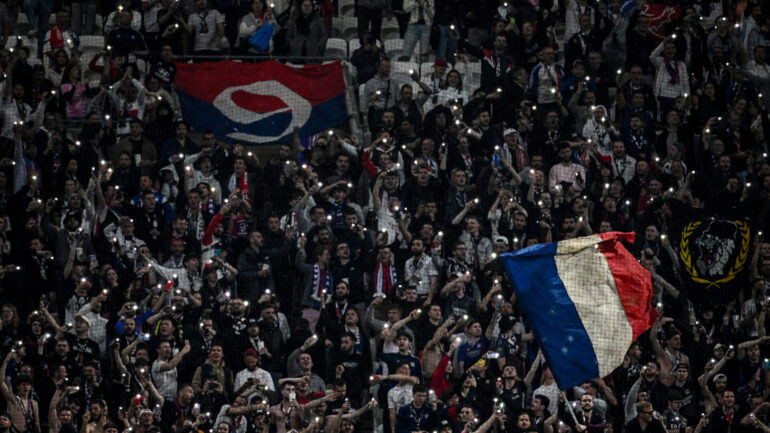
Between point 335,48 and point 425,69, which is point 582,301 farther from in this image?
point 335,48

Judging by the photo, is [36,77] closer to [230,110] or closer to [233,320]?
[230,110]

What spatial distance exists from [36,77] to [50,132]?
111cm

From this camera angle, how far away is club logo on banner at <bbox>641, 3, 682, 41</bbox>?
79.8 feet

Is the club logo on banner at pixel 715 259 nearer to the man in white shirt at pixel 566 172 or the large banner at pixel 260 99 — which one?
the man in white shirt at pixel 566 172

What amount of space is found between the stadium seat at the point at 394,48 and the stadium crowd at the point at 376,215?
0.25 metres

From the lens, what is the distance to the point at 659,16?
24.4m

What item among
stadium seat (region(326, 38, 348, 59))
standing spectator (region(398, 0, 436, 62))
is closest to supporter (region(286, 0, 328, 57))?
stadium seat (region(326, 38, 348, 59))

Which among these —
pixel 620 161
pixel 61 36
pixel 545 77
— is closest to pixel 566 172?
pixel 620 161

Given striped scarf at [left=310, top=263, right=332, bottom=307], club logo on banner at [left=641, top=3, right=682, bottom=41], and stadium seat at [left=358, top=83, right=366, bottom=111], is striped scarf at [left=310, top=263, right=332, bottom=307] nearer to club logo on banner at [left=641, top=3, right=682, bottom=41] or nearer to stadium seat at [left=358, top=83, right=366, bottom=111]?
stadium seat at [left=358, top=83, right=366, bottom=111]

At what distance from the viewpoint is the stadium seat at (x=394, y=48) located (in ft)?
79.5

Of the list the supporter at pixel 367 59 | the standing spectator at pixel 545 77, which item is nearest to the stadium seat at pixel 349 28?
the supporter at pixel 367 59

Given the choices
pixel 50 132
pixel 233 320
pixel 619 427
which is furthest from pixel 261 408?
pixel 50 132

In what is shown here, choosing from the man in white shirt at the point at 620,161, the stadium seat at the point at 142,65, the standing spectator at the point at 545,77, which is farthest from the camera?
the stadium seat at the point at 142,65

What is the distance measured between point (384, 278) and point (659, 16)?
6487 mm
